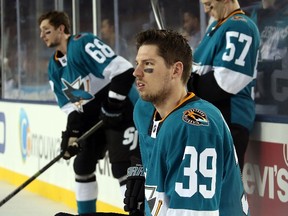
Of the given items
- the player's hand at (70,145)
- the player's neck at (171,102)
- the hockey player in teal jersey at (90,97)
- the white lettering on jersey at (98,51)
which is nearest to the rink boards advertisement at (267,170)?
the hockey player in teal jersey at (90,97)

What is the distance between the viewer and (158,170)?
1.75 m

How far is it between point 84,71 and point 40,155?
204 cm

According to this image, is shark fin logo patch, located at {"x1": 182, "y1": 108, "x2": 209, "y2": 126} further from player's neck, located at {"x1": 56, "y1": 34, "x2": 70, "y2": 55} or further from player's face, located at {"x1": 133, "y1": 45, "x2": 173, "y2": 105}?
player's neck, located at {"x1": 56, "y1": 34, "x2": 70, "y2": 55}

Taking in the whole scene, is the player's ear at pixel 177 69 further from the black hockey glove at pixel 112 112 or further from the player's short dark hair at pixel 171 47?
the black hockey glove at pixel 112 112

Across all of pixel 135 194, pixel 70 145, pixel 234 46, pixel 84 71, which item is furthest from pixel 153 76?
pixel 70 145

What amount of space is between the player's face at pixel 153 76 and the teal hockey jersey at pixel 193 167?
0.18ft

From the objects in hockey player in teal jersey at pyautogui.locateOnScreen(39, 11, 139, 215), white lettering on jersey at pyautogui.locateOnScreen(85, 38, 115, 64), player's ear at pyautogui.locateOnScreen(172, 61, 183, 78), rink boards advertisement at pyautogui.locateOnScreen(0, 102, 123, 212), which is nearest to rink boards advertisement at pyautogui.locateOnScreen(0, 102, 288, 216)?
rink boards advertisement at pyautogui.locateOnScreen(0, 102, 123, 212)

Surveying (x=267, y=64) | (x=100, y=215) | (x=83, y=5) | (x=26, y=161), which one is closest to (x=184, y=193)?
(x=100, y=215)

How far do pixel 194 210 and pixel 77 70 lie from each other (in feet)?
6.73

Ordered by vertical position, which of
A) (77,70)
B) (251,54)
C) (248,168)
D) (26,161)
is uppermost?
(251,54)

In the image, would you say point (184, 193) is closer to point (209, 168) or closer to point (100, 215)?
point (209, 168)

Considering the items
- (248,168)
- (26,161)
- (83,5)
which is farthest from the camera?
(26,161)

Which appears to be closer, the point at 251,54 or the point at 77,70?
the point at 251,54

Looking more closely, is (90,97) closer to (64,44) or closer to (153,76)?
(64,44)
